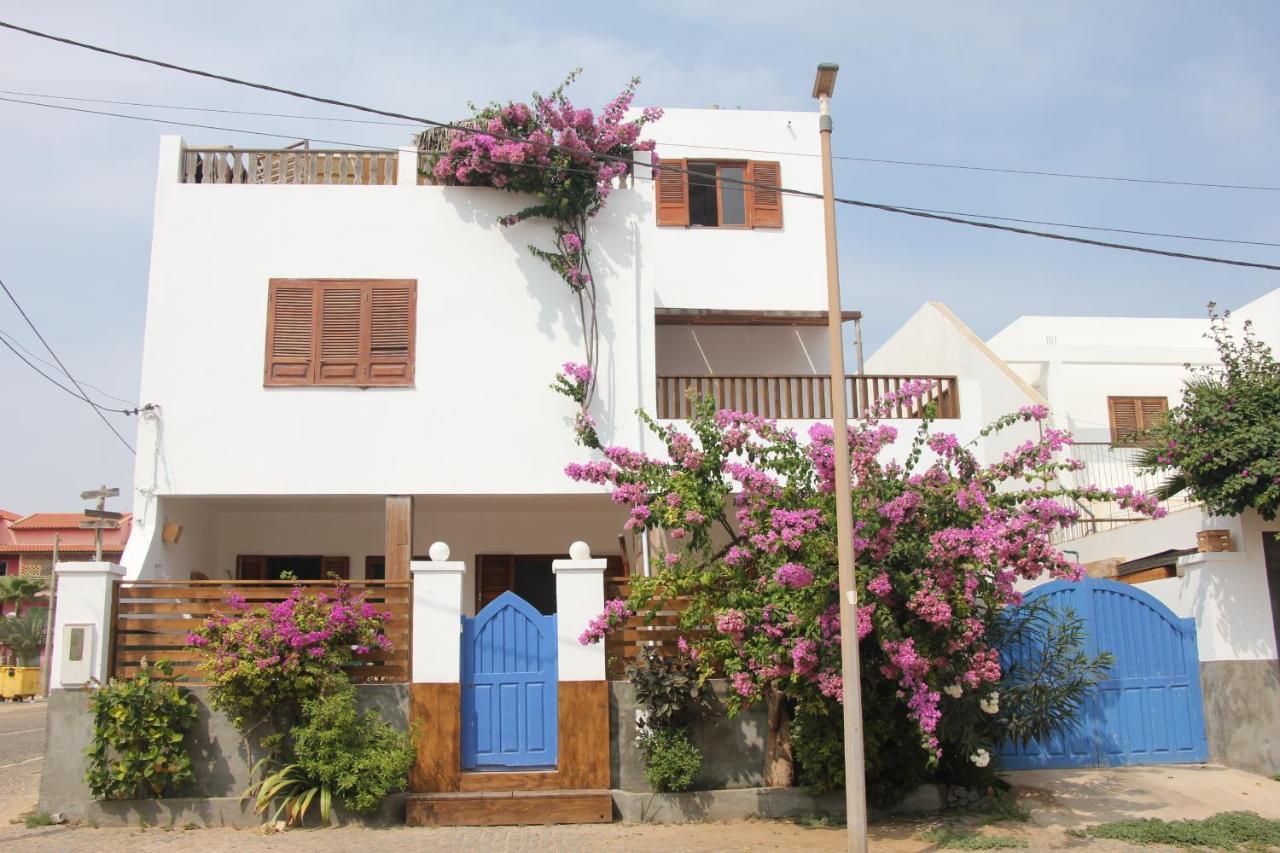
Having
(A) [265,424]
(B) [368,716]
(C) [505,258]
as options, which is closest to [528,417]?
(C) [505,258]

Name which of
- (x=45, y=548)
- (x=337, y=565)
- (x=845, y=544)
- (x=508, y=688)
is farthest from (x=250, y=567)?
(x=45, y=548)

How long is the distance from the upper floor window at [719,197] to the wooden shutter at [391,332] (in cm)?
496

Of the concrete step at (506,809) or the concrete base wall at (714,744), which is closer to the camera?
the concrete step at (506,809)

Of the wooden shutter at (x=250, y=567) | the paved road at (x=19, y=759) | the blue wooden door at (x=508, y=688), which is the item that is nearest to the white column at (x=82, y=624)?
the paved road at (x=19, y=759)

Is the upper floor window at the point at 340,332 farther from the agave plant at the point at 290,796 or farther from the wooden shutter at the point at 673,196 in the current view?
the wooden shutter at the point at 673,196

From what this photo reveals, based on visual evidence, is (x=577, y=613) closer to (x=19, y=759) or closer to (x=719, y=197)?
(x=719, y=197)

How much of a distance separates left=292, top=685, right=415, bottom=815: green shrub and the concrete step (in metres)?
0.35

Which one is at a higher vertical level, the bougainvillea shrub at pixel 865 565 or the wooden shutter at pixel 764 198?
the wooden shutter at pixel 764 198

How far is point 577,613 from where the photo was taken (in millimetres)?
10797

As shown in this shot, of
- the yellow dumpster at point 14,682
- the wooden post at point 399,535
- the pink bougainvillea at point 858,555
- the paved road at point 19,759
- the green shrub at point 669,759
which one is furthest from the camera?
the yellow dumpster at point 14,682

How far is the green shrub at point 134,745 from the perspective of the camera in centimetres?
1034

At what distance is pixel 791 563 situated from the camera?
9297mm

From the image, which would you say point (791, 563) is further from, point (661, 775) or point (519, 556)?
point (519, 556)

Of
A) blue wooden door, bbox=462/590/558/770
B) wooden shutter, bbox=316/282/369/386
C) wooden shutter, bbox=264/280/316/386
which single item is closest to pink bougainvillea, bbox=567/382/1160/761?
blue wooden door, bbox=462/590/558/770
